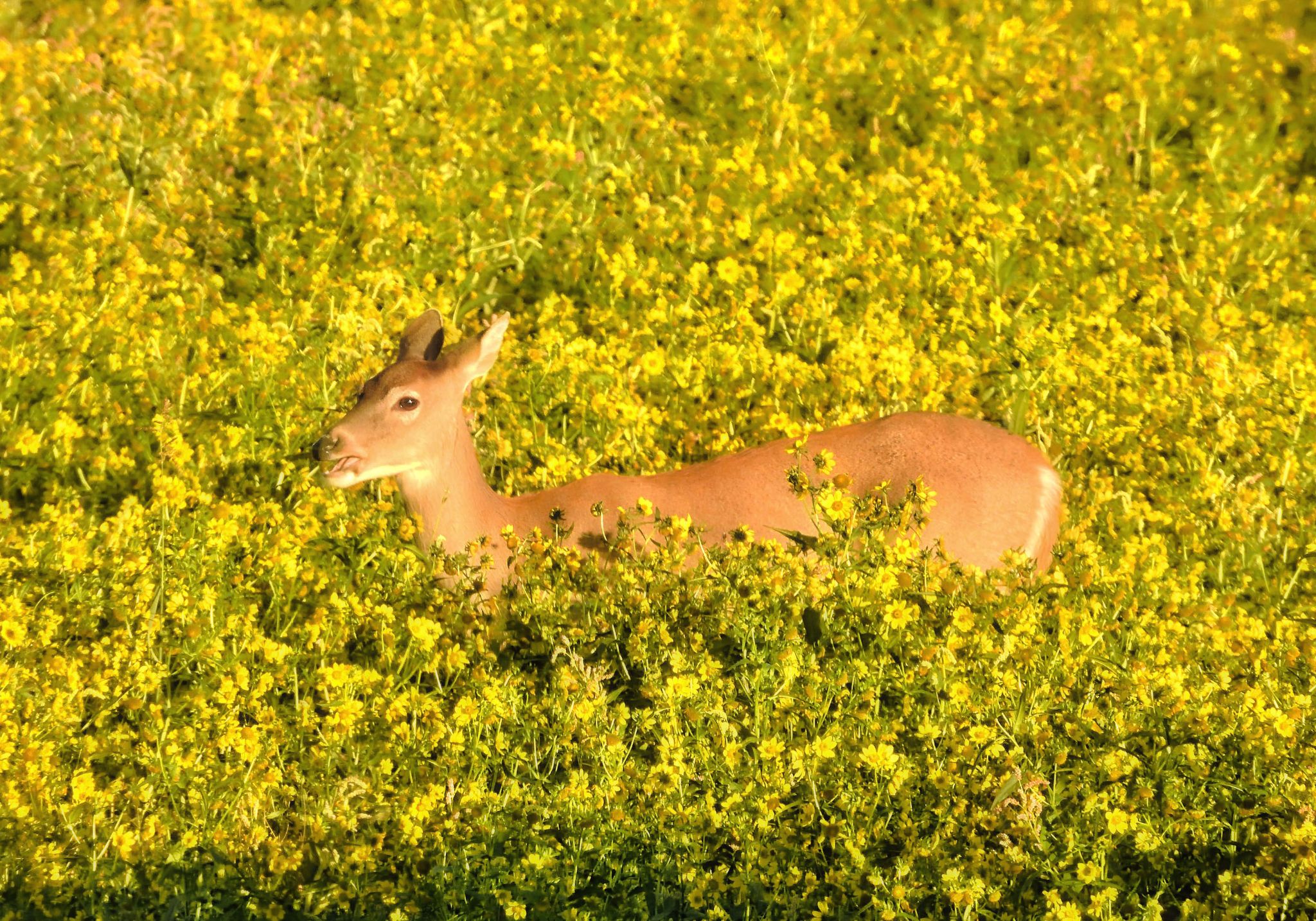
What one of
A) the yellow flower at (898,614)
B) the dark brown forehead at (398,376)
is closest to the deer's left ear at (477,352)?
the dark brown forehead at (398,376)

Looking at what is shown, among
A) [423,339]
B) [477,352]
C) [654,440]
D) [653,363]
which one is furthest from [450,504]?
[653,363]

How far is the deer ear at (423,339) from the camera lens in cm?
664

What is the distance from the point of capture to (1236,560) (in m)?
6.64

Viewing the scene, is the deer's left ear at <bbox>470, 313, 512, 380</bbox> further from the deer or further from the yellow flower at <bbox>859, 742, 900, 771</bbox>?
the yellow flower at <bbox>859, 742, 900, 771</bbox>

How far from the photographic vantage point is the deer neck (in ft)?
20.2

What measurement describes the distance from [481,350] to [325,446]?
0.78 meters

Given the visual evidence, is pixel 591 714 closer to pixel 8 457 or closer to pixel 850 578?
pixel 850 578

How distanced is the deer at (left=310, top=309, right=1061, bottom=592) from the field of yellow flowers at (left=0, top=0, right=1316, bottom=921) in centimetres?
25

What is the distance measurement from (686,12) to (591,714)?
6994 millimetres

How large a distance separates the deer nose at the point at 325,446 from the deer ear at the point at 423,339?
0.70m

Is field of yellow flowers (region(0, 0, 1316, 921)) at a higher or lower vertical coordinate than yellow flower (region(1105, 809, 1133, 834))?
lower

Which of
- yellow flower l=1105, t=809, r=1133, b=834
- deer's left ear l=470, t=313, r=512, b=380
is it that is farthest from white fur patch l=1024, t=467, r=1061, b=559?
deer's left ear l=470, t=313, r=512, b=380

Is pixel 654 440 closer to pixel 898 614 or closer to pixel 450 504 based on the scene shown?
pixel 450 504

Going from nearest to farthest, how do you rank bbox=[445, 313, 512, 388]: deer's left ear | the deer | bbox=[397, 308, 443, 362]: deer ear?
the deer < bbox=[445, 313, 512, 388]: deer's left ear < bbox=[397, 308, 443, 362]: deer ear
